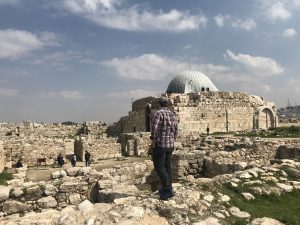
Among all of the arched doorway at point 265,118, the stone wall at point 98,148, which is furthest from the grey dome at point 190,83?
the stone wall at point 98,148

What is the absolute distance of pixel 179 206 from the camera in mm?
6262

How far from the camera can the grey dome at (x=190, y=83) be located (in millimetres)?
41631

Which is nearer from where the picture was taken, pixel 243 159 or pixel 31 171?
pixel 243 159

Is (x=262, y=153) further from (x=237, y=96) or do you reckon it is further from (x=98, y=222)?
(x=237, y=96)

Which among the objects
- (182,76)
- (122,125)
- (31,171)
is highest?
(182,76)

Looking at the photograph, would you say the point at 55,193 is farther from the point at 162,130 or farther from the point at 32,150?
the point at 32,150

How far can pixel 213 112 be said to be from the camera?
105ft

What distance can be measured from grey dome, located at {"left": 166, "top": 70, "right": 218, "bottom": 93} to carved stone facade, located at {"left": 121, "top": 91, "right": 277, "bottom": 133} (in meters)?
7.15

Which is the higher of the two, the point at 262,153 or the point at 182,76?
the point at 182,76

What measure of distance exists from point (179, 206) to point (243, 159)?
848 centimetres

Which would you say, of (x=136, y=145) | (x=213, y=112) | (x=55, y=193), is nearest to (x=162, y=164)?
(x=55, y=193)

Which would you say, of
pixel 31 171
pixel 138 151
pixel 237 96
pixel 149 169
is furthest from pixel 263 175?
pixel 237 96

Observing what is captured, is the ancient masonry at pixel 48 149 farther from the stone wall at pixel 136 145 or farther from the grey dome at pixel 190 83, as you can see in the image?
the grey dome at pixel 190 83

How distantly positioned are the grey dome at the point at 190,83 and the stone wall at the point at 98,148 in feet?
65.0
